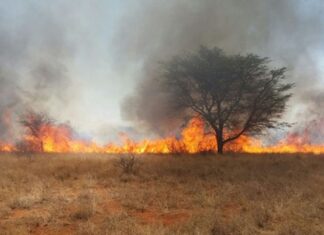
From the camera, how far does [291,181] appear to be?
51.2ft

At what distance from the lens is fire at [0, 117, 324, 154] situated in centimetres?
3597

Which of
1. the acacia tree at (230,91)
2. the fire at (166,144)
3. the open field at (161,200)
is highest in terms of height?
the acacia tree at (230,91)

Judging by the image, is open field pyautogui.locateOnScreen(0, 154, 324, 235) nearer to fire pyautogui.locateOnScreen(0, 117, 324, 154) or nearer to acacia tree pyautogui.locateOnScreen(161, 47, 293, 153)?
acacia tree pyautogui.locateOnScreen(161, 47, 293, 153)

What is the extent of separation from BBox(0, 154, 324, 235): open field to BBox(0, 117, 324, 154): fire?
1578 centimetres

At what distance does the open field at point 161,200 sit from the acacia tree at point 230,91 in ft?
39.4

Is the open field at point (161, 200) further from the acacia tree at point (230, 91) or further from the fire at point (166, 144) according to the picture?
the fire at point (166, 144)

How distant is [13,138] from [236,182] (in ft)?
107

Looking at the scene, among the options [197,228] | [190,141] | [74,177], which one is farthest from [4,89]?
[197,228]

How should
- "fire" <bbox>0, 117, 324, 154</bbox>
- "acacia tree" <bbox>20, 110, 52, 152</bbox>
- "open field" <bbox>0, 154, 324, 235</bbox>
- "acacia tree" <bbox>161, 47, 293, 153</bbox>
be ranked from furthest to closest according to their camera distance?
"acacia tree" <bbox>20, 110, 52, 152</bbox>, "fire" <bbox>0, 117, 324, 154</bbox>, "acacia tree" <bbox>161, 47, 293, 153</bbox>, "open field" <bbox>0, 154, 324, 235</bbox>

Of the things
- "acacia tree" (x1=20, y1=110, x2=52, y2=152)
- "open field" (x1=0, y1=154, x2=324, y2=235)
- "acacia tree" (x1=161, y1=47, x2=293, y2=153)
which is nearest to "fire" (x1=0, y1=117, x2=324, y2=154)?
"acacia tree" (x1=20, y1=110, x2=52, y2=152)

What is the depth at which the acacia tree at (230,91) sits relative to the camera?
31781mm

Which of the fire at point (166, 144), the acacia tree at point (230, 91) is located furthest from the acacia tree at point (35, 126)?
the acacia tree at point (230, 91)

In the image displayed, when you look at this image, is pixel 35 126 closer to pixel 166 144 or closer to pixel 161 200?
pixel 166 144

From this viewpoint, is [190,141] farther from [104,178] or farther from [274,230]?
[274,230]
